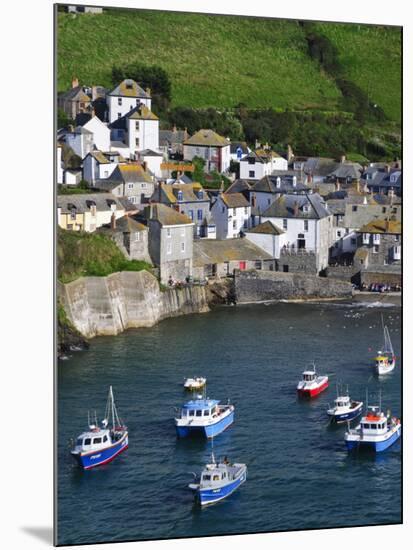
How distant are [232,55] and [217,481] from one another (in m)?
5.71

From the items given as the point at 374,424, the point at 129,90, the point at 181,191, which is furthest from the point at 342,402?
the point at 129,90

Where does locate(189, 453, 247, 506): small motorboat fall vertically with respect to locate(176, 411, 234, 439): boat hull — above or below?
below

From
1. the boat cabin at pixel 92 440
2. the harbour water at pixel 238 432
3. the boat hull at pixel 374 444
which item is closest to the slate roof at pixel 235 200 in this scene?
the harbour water at pixel 238 432

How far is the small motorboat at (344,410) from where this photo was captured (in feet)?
60.7

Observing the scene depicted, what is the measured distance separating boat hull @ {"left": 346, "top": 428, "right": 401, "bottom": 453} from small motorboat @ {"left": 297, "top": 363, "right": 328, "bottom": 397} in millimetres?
788

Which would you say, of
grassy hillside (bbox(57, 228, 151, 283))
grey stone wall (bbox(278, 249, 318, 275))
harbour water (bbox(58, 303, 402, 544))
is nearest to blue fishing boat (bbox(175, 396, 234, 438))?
harbour water (bbox(58, 303, 402, 544))

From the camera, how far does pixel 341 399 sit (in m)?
18.7

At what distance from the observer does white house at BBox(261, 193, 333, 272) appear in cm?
2211

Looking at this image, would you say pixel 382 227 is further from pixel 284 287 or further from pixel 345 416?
pixel 345 416

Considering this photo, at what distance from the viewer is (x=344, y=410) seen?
18.6 m

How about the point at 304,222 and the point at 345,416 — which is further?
the point at 304,222

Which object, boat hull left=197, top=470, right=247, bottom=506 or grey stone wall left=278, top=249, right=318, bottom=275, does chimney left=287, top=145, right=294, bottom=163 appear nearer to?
grey stone wall left=278, top=249, right=318, bottom=275

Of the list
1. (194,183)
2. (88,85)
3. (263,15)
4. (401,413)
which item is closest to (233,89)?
(194,183)

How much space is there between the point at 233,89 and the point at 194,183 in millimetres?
1565
